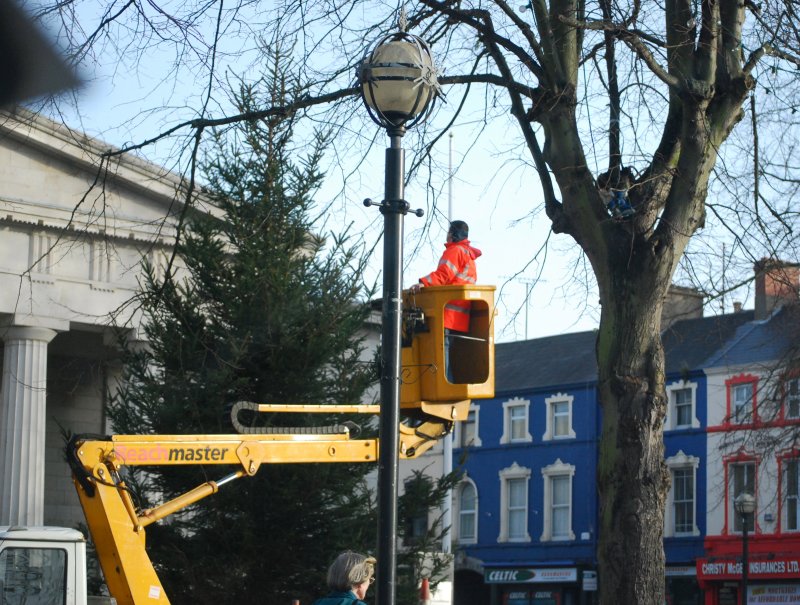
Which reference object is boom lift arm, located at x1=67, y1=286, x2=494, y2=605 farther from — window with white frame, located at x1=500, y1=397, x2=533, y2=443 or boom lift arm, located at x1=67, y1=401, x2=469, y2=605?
window with white frame, located at x1=500, y1=397, x2=533, y2=443

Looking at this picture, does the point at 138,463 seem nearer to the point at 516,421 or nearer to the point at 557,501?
the point at 557,501

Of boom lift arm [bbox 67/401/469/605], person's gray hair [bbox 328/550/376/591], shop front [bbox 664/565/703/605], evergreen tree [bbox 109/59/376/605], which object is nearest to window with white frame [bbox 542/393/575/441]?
shop front [bbox 664/565/703/605]

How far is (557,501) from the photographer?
180 ft

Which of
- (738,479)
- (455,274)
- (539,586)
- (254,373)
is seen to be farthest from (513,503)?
(455,274)

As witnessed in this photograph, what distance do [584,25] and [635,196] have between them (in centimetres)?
167

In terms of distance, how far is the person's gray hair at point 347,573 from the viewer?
263 inches

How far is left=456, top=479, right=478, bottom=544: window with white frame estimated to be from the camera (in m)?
58.1

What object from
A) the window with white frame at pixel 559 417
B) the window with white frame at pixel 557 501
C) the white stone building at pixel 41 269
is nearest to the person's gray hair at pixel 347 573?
the white stone building at pixel 41 269

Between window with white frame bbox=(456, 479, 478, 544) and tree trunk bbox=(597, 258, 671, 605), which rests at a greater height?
tree trunk bbox=(597, 258, 671, 605)

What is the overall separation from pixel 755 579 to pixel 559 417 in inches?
400

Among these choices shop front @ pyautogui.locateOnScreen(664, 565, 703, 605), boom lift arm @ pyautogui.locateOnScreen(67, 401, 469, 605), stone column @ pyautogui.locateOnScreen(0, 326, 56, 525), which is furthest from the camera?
shop front @ pyautogui.locateOnScreen(664, 565, 703, 605)

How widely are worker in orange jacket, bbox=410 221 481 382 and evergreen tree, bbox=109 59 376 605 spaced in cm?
695

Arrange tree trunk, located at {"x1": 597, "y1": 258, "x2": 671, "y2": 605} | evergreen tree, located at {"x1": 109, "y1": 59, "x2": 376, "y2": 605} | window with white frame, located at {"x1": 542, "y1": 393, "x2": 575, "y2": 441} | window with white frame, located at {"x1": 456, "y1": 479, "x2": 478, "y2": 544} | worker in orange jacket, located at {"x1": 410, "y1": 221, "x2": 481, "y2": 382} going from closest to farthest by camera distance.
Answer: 1. worker in orange jacket, located at {"x1": 410, "y1": 221, "x2": 481, "y2": 382}
2. tree trunk, located at {"x1": 597, "y1": 258, "x2": 671, "y2": 605}
3. evergreen tree, located at {"x1": 109, "y1": 59, "x2": 376, "y2": 605}
4. window with white frame, located at {"x1": 542, "y1": 393, "x2": 575, "y2": 441}
5. window with white frame, located at {"x1": 456, "y1": 479, "x2": 478, "y2": 544}

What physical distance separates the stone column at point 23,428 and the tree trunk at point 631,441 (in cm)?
1950
